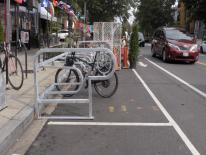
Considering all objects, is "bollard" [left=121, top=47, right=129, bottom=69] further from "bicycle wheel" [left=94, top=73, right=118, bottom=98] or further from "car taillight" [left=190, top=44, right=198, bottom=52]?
"bicycle wheel" [left=94, top=73, right=118, bottom=98]

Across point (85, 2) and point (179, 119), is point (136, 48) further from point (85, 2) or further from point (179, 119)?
point (85, 2)

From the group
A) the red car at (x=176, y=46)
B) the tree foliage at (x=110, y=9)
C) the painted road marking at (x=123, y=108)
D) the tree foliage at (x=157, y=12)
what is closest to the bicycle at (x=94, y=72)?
the painted road marking at (x=123, y=108)

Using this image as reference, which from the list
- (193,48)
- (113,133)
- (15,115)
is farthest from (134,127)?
(193,48)

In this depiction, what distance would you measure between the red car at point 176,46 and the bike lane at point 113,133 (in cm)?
1184

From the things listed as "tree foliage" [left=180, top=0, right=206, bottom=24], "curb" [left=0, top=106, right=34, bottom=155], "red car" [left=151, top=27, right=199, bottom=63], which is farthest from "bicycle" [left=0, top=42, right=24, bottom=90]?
"tree foliage" [left=180, top=0, right=206, bottom=24]

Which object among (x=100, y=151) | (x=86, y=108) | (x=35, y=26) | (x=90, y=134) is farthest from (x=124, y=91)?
(x=35, y=26)

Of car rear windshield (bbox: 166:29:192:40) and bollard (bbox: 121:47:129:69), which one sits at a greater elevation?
car rear windshield (bbox: 166:29:192:40)

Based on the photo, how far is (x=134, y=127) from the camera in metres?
7.53

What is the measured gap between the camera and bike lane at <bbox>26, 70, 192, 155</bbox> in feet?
20.4

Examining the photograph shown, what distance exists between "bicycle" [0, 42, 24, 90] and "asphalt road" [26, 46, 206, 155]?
4.94ft

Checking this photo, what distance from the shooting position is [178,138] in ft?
22.4

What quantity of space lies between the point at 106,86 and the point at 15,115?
11.1ft

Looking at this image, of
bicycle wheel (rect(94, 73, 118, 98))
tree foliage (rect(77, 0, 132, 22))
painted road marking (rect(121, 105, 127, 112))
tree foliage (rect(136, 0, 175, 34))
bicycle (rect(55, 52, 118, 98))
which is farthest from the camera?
tree foliage (rect(136, 0, 175, 34))

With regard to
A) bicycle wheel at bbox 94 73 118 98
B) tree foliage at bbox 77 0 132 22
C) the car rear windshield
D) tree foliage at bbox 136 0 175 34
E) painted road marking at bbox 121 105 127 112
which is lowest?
painted road marking at bbox 121 105 127 112
